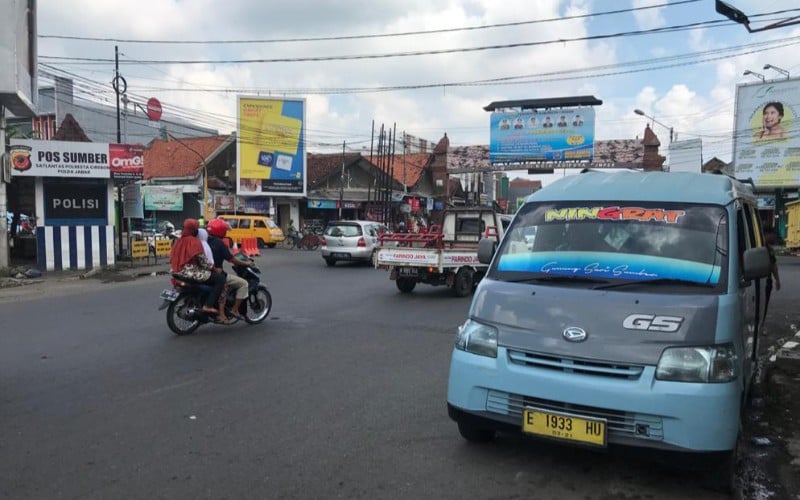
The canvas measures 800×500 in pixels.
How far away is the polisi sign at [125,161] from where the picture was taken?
1869 cm

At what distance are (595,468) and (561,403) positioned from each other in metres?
→ 0.74

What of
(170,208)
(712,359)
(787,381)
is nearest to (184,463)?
(712,359)

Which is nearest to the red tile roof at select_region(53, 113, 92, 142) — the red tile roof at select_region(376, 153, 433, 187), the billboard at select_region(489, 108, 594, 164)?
the billboard at select_region(489, 108, 594, 164)

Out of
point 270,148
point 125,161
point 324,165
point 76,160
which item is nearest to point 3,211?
point 76,160

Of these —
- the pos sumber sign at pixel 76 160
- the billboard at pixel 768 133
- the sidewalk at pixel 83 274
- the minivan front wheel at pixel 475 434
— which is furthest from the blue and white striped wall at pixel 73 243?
the billboard at pixel 768 133

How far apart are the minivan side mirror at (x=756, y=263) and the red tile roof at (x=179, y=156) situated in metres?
37.4

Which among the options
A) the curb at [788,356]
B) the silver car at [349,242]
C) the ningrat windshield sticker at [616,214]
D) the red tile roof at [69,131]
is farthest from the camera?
the red tile roof at [69,131]

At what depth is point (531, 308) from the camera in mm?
3918

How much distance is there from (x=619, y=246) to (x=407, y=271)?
9.07 m

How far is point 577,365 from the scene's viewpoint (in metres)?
3.63

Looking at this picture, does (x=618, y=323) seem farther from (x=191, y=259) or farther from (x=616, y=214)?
(x=191, y=259)

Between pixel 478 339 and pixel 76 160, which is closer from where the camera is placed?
pixel 478 339

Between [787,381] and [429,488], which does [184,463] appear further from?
[787,381]

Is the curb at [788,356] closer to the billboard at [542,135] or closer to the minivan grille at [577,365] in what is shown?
the minivan grille at [577,365]
